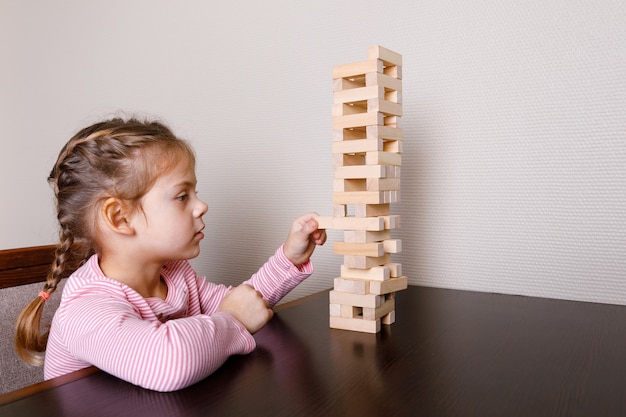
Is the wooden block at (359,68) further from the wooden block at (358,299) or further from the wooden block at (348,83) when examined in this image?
the wooden block at (358,299)

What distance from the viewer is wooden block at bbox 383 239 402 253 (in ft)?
2.43

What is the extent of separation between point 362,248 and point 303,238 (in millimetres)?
185

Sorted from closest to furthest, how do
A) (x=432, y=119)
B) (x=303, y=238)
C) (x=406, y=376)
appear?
(x=406, y=376)
(x=303, y=238)
(x=432, y=119)

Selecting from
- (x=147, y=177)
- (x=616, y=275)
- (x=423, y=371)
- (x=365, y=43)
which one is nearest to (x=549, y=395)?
(x=423, y=371)

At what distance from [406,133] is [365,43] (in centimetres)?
21

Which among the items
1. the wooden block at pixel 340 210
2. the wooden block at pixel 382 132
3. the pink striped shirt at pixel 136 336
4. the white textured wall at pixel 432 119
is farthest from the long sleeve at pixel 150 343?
the white textured wall at pixel 432 119

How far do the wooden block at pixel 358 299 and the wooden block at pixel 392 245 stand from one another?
0.07 meters

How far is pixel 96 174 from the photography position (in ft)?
2.62

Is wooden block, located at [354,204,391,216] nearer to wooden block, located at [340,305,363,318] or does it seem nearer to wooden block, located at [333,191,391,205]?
Result: wooden block, located at [333,191,391,205]

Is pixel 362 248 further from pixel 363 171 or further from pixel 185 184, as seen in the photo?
pixel 185 184

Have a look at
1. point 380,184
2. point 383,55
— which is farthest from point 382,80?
point 380,184

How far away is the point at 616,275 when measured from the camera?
88 centimetres

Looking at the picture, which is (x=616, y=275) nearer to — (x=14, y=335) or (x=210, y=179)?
(x=210, y=179)

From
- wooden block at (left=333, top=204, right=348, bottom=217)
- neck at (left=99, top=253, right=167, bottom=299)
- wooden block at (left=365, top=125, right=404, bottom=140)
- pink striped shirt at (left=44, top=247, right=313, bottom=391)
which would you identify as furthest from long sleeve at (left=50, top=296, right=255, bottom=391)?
wooden block at (left=365, top=125, right=404, bottom=140)
